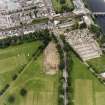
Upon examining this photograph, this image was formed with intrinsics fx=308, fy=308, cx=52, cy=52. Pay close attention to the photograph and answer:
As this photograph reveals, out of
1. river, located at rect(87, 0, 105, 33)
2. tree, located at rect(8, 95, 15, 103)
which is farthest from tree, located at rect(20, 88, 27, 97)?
river, located at rect(87, 0, 105, 33)

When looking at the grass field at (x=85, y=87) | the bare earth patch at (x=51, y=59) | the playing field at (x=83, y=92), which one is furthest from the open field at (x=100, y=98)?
the bare earth patch at (x=51, y=59)

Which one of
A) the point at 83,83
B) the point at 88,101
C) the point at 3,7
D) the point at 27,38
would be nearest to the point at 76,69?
the point at 83,83

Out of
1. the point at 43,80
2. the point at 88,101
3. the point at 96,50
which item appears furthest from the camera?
the point at 96,50

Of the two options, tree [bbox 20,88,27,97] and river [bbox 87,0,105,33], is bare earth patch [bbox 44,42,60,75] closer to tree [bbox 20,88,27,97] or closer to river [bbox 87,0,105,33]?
tree [bbox 20,88,27,97]

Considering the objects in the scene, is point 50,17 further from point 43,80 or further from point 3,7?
point 43,80

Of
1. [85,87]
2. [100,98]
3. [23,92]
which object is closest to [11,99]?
[23,92]

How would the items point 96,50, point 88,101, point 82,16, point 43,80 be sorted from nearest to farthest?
point 88,101 → point 43,80 → point 96,50 → point 82,16

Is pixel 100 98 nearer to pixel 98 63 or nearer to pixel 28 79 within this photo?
pixel 98 63
